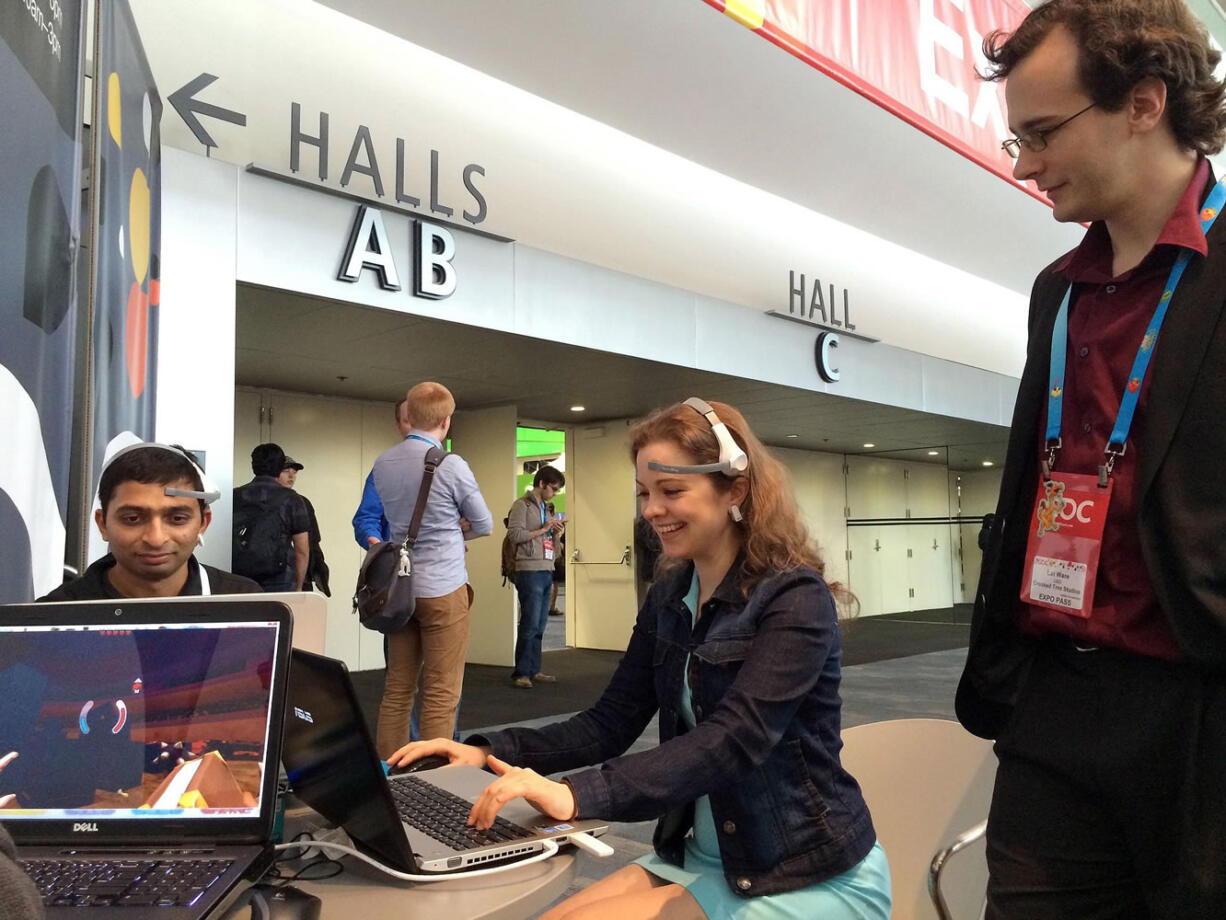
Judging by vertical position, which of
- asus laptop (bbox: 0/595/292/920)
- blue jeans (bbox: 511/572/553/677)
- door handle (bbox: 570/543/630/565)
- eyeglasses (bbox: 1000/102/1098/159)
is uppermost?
eyeglasses (bbox: 1000/102/1098/159)

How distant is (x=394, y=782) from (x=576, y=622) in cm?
798

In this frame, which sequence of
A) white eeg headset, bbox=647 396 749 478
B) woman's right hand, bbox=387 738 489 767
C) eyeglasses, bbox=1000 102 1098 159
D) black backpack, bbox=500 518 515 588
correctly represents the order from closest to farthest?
eyeglasses, bbox=1000 102 1098 159
woman's right hand, bbox=387 738 489 767
white eeg headset, bbox=647 396 749 478
black backpack, bbox=500 518 515 588

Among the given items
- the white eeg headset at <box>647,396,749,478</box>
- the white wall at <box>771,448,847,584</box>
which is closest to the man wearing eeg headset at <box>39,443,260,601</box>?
the white eeg headset at <box>647,396,749,478</box>

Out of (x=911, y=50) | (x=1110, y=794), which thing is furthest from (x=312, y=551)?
(x=1110, y=794)

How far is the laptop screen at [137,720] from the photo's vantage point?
0.96 m

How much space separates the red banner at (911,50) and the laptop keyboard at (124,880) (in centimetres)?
239

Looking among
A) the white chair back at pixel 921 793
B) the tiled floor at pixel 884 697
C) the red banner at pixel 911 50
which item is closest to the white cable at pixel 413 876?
the white chair back at pixel 921 793

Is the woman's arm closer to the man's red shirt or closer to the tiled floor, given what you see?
the man's red shirt

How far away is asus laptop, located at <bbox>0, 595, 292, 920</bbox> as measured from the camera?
953 mm

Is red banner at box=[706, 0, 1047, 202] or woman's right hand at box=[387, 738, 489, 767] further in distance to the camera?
red banner at box=[706, 0, 1047, 202]

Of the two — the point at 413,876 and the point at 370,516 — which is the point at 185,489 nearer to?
the point at 413,876

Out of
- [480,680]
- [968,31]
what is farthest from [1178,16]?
[480,680]

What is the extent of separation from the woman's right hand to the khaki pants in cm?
231

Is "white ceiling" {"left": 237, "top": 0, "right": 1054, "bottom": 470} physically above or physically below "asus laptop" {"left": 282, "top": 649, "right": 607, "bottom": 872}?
above
